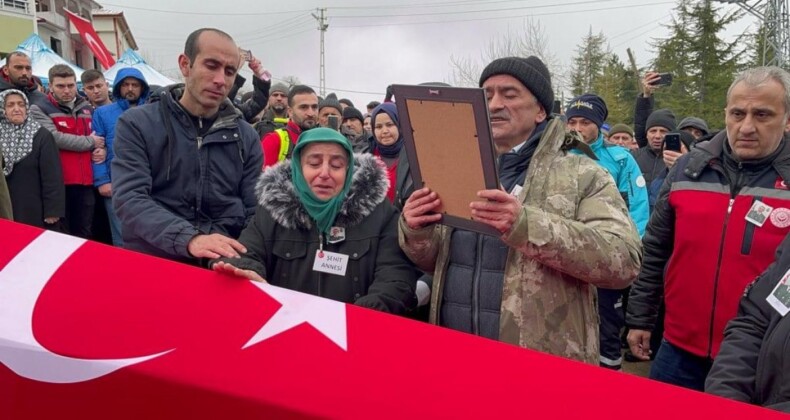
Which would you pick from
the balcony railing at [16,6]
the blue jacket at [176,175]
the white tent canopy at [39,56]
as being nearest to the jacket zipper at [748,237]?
the blue jacket at [176,175]

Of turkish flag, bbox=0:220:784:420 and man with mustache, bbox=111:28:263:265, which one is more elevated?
man with mustache, bbox=111:28:263:265

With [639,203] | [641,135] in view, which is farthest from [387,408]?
[641,135]

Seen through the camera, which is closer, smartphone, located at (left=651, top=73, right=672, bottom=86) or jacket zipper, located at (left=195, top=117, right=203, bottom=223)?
jacket zipper, located at (left=195, top=117, right=203, bottom=223)

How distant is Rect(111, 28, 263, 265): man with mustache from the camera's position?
8.66 feet

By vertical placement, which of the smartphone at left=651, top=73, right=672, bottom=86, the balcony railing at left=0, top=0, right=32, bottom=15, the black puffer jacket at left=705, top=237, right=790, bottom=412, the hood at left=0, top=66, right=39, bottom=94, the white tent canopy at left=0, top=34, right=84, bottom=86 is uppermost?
the balcony railing at left=0, top=0, right=32, bottom=15

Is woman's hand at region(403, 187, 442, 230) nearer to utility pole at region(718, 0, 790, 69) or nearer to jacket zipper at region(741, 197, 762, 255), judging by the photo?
jacket zipper at region(741, 197, 762, 255)

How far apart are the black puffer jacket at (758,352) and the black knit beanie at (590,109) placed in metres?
3.10

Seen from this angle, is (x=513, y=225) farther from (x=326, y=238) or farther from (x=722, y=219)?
(x=722, y=219)

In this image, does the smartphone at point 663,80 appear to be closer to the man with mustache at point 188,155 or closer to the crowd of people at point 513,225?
the crowd of people at point 513,225

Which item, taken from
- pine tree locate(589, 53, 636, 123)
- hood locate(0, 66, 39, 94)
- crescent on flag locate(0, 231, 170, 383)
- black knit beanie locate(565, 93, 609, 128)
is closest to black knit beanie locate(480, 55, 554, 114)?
crescent on flag locate(0, 231, 170, 383)

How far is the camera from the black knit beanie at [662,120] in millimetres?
6059

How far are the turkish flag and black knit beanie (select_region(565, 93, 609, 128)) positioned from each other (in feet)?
12.4

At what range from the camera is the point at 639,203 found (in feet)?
15.1

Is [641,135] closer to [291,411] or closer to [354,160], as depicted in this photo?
[354,160]
